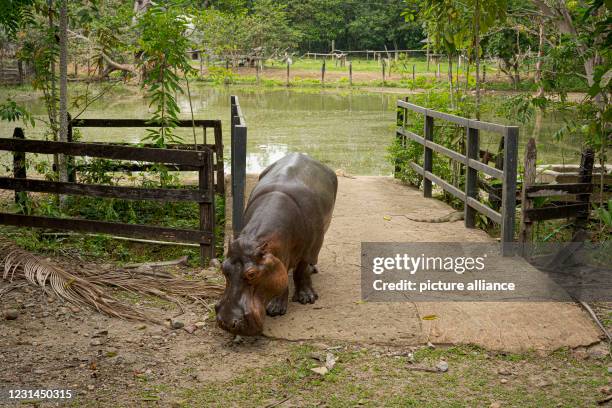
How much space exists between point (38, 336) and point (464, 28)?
229 inches

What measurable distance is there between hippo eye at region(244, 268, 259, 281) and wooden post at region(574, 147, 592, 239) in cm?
349

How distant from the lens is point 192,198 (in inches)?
226

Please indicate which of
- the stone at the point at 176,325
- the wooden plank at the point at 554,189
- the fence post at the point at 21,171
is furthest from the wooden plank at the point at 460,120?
the fence post at the point at 21,171

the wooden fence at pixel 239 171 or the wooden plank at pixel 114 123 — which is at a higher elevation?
the wooden plank at pixel 114 123

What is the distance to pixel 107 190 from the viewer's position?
5875 mm

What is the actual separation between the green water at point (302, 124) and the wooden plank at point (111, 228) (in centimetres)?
403

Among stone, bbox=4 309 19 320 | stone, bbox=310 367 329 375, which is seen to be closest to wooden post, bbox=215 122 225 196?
stone, bbox=4 309 19 320

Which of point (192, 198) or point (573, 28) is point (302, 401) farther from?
point (573, 28)

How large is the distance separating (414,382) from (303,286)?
133cm

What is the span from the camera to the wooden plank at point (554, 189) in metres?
5.78

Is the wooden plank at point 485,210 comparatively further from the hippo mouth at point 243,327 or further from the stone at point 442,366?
the hippo mouth at point 243,327

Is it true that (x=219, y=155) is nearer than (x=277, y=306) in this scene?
No

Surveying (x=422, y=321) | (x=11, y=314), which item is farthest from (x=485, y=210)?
(x=11, y=314)

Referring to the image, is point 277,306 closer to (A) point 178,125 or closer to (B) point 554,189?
(B) point 554,189
